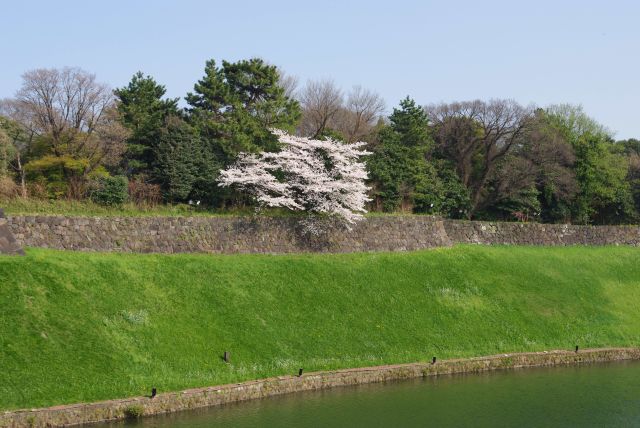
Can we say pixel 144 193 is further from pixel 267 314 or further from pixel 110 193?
pixel 267 314

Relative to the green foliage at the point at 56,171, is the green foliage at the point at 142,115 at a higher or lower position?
higher

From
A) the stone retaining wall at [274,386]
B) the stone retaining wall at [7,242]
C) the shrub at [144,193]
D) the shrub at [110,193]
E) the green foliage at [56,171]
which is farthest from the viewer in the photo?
the green foliage at [56,171]

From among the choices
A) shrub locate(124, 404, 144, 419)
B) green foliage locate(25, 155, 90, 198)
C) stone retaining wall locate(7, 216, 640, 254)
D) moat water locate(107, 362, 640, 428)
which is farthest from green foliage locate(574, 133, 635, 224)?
shrub locate(124, 404, 144, 419)

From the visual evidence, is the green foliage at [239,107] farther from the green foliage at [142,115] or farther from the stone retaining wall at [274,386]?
the stone retaining wall at [274,386]

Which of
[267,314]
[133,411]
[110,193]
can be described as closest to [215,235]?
[110,193]

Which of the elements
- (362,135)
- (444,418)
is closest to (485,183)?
(362,135)

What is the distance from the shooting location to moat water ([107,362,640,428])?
2388 cm

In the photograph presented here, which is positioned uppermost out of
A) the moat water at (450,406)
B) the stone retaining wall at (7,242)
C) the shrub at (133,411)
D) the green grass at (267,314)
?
the stone retaining wall at (7,242)

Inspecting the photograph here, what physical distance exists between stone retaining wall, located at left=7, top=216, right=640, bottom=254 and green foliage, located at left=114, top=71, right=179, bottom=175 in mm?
8257

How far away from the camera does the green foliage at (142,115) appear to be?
42.8 m

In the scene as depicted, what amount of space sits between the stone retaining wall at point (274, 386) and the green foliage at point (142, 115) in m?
19.7

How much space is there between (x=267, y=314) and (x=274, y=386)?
17.2ft

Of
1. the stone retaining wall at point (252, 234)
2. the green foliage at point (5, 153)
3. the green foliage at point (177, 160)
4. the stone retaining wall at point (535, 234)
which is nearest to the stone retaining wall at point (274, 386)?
the stone retaining wall at point (252, 234)

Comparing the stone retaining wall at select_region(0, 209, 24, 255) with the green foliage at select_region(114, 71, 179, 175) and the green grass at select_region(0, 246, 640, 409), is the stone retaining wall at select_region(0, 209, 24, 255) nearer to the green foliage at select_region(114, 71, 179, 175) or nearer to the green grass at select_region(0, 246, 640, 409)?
the green grass at select_region(0, 246, 640, 409)
